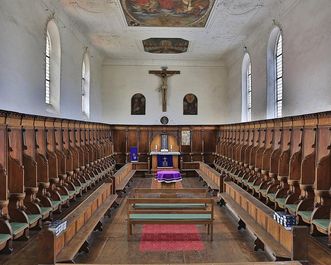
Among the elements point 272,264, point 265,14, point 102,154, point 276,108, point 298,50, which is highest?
point 265,14

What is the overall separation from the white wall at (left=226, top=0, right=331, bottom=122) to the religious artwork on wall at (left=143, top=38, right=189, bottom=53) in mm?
3256

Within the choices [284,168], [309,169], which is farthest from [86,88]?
[309,169]

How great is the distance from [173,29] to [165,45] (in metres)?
2.15

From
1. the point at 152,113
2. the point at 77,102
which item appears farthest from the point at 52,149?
the point at 152,113

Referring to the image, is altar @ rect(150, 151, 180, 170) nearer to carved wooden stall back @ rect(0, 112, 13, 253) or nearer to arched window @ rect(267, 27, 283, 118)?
arched window @ rect(267, 27, 283, 118)

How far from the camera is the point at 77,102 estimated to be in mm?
11242

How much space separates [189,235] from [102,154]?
20.9ft

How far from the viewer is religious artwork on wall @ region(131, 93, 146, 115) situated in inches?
623

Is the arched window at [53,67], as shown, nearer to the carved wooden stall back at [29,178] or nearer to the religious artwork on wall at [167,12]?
the religious artwork on wall at [167,12]

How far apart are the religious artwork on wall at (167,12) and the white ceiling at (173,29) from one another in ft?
0.78

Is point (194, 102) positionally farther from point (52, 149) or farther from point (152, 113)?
point (52, 149)

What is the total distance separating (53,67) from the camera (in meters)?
9.17

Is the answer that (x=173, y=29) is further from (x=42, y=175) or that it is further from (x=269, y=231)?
(x=269, y=231)

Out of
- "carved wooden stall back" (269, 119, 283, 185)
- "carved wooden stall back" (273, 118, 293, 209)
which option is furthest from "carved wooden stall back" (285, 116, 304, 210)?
"carved wooden stall back" (269, 119, 283, 185)
